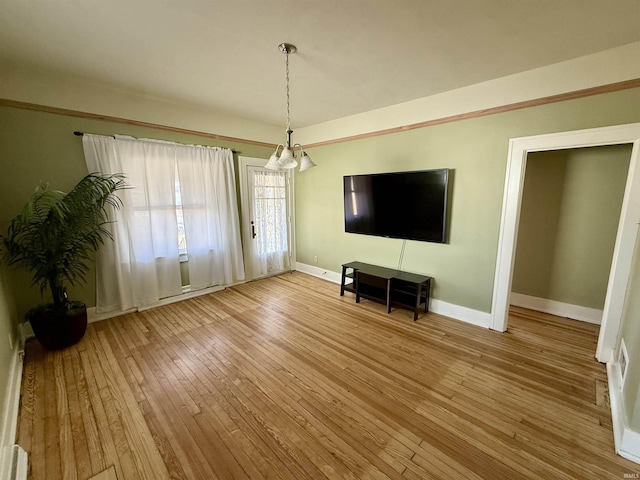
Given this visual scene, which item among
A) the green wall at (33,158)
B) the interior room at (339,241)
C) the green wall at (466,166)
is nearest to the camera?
the interior room at (339,241)

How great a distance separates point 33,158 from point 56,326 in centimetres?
171

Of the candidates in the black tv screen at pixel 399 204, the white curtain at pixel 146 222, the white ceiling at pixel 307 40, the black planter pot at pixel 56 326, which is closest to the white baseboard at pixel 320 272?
the black tv screen at pixel 399 204

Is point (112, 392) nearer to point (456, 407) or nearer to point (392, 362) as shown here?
point (392, 362)

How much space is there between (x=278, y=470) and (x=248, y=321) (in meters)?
1.84

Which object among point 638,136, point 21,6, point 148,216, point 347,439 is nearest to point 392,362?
point 347,439

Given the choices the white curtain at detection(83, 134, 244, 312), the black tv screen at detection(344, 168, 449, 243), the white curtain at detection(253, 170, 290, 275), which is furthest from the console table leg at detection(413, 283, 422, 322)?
the white curtain at detection(83, 134, 244, 312)

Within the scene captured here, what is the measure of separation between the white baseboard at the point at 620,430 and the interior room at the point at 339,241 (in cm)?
2

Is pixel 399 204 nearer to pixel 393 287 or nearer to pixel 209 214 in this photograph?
pixel 393 287

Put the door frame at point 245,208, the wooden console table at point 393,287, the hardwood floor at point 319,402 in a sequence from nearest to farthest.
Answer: the hardwood floor at point 319,402, the wooden console table at point 393,287, the door frame at point 245,208

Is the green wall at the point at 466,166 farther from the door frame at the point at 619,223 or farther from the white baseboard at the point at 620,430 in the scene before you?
the white baseboard at the point at 620,430

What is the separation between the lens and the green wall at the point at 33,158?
251cm

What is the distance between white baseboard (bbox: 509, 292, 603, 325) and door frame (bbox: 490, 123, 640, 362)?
3.11 ft

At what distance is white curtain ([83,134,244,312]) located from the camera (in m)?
3.03

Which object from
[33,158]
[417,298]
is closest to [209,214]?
[33,158]
